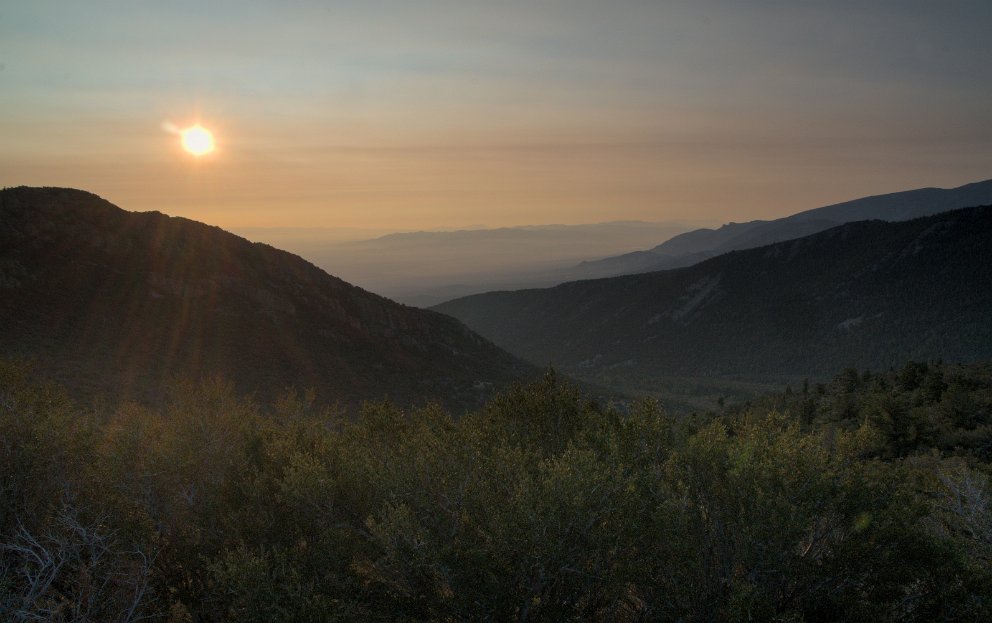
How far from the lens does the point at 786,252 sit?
6619 inches

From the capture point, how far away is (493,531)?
12703mm

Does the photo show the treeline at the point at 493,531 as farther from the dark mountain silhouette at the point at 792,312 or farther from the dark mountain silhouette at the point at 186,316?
the dark mountain silhouette at the point at 792,312

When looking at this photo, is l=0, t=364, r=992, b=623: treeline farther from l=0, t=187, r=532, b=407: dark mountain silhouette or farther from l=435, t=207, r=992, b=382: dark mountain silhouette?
l=435, t=207, r=992, b=382: dark mountain silhouette

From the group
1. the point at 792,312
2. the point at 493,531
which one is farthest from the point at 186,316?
the point at 792,312

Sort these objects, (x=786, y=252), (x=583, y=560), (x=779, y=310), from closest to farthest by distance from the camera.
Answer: (x=583, y=560), (x=779, y=310), (x=786, y=252)

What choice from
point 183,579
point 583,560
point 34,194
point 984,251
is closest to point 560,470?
point 583,560

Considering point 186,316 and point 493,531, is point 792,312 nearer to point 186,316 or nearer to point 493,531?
point 186,316

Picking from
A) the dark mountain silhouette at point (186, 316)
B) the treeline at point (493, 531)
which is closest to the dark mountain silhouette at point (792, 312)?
the dark mountain silhouette at point (186, 316)

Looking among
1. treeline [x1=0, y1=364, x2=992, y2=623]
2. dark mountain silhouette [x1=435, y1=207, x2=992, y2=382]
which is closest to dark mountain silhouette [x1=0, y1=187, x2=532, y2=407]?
treeline [x1=0, y1=364, x2=992, y2=623]

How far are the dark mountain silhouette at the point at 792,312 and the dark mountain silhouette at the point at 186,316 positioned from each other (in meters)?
61.6

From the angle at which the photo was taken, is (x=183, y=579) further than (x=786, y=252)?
No

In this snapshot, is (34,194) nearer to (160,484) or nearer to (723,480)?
(160,484)

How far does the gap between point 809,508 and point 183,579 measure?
1671cm

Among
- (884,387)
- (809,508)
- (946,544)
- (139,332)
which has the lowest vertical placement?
(884,387)
